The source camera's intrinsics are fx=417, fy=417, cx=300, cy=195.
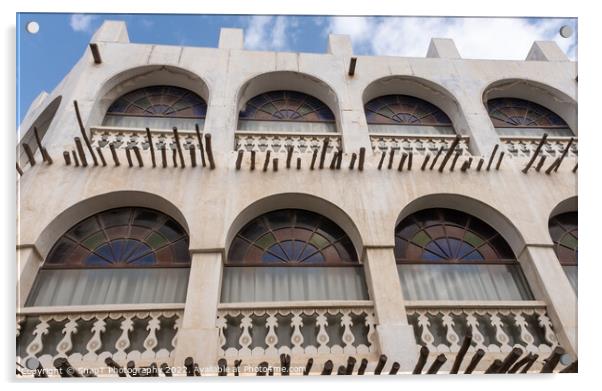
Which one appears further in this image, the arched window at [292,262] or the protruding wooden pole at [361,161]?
the protruding wooden pole at [361,161]

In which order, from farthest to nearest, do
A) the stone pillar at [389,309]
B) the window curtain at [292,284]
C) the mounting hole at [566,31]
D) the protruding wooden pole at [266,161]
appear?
the protruding wooden pole at [266,161]
the window curtain at [292,284]
the mounting hole at [566,31]
the stone pillar at [389,309]

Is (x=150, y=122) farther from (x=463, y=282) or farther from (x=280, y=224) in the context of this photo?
(x=463, y=282)

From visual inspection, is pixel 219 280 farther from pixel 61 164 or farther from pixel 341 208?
pixel 61 164

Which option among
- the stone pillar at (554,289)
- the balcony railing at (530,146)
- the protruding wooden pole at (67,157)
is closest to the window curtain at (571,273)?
the stone pillar at (554,289)

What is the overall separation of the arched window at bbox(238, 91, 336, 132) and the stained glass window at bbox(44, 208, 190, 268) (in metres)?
2.48

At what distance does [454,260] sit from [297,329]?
2.50m

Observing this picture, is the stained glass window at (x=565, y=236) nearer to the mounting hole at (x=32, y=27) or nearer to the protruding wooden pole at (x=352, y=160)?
the protruding wooden pole at (x=352, y=160)

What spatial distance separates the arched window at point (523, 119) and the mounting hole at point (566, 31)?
2849mm

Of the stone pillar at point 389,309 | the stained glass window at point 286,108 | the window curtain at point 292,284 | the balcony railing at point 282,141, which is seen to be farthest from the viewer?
the stained glass window at point 286,108

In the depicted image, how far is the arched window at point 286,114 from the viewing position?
7582mm

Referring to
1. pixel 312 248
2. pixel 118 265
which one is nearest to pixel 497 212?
pixel 312 248

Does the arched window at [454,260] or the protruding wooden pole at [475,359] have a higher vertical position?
the arched window at [454,260]

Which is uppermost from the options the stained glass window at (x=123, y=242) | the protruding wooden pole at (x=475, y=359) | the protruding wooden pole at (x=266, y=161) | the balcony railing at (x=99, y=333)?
the protruding wooden pole at (x=266, y=161)

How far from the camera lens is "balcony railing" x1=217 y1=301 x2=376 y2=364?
14.9ft
